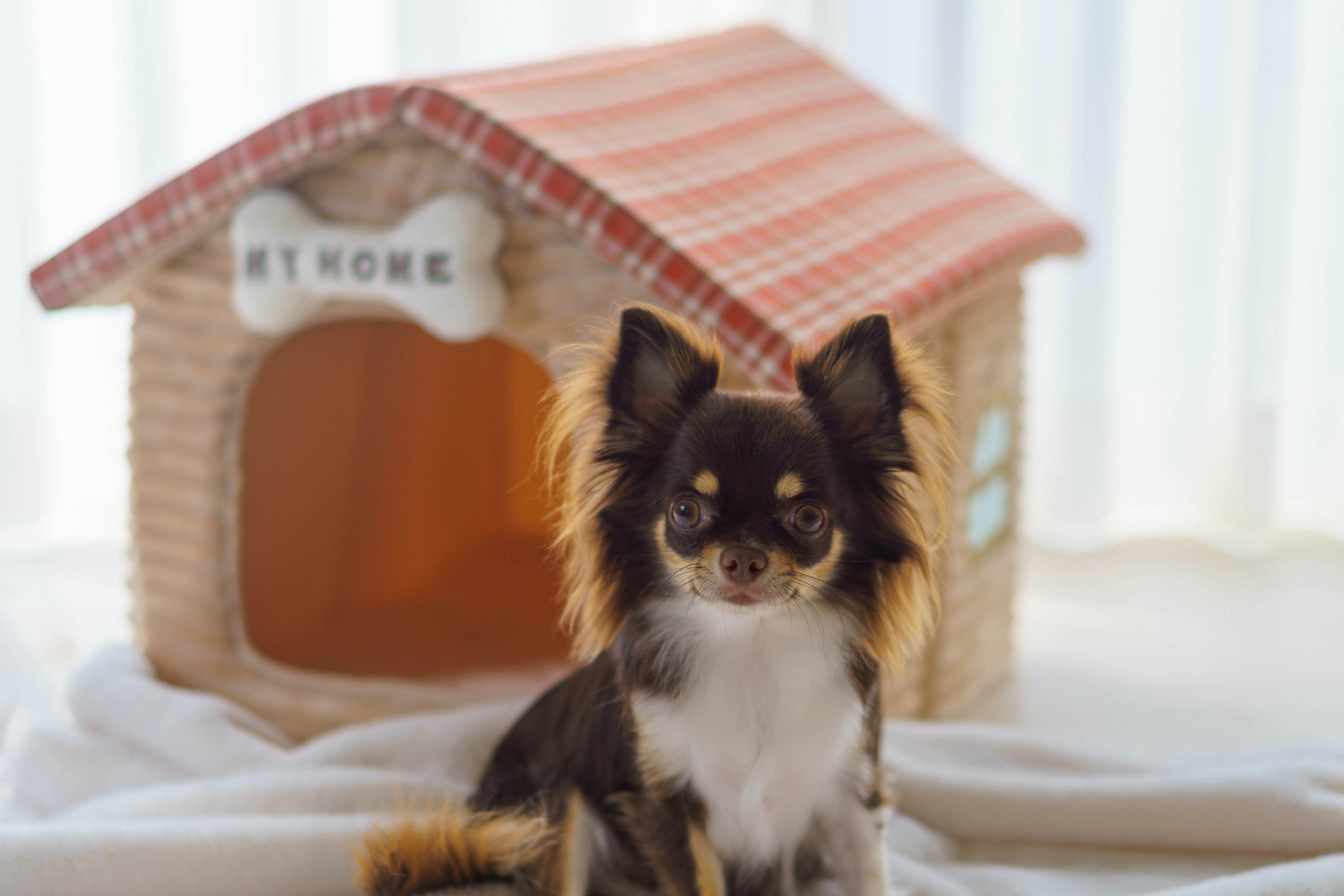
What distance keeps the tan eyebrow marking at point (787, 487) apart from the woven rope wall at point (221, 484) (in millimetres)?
735

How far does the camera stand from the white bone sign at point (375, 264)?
1752mm

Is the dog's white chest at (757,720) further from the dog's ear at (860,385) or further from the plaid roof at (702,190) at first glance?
the plaid roof at (702,190)

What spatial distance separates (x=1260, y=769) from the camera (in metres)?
1.72

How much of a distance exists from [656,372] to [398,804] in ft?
2.21

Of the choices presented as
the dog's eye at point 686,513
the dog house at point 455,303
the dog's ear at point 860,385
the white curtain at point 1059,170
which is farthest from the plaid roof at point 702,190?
the white curtain at point 1059,170

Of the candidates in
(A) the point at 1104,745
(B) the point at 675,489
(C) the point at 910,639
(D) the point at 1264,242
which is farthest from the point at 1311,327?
(B) the point at 675,489

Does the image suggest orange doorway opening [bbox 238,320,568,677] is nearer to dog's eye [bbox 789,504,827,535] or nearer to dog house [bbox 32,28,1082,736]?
dog house [bbox 32,28,1082,736]

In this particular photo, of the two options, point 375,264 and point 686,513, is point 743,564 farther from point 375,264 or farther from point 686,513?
point 375,264

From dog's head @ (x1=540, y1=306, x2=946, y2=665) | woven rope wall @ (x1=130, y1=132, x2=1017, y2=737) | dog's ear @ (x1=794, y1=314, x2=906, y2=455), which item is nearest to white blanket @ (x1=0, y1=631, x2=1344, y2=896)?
woven rope wall @ (x1=130, y1=132, x2=1017, y2=737)

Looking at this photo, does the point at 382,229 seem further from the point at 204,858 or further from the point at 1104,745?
the point at 1104,745

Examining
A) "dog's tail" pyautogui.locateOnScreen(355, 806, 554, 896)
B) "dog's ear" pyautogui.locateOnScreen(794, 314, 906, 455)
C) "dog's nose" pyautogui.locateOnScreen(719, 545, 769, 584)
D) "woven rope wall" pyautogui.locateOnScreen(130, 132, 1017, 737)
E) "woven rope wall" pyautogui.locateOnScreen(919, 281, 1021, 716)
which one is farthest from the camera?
"woven rope wall" pyautogui.locateOnScreen(919, 281, 1021, 716)

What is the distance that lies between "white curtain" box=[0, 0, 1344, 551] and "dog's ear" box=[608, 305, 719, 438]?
2.26 metres

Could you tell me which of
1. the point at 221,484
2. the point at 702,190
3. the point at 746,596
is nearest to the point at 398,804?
the point at 746,596

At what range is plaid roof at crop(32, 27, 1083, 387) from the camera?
64.8 inches
